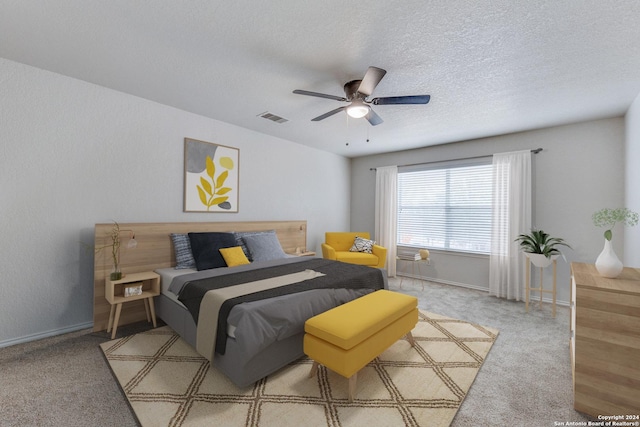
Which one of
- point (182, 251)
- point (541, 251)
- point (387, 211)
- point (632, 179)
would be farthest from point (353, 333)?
point (387, 211)

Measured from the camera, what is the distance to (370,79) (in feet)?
7.39

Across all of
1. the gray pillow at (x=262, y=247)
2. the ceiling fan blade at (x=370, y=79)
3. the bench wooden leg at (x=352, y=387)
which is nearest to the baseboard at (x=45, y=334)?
the gray pillow at (x=262, y=247)

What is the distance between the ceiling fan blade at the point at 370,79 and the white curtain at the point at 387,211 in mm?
3366

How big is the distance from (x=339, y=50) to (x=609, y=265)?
258 cm

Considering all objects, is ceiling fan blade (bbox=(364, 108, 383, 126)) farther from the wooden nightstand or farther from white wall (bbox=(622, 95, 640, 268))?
the wooden nightstand

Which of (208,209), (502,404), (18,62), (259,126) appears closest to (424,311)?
(502,404)

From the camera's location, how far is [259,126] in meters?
4.21

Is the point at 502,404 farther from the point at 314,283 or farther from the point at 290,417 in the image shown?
the point at 314,283

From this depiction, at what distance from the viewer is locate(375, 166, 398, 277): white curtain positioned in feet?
18.3

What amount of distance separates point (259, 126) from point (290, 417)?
3.74m

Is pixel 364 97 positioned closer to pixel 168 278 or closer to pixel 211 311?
pixel 211 311

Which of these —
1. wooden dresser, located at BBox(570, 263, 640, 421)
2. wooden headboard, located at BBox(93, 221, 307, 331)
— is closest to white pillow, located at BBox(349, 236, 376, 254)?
wooden headboard, located at BBox(93, 221, 307, 331)

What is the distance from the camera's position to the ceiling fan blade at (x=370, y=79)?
2121 millimetres

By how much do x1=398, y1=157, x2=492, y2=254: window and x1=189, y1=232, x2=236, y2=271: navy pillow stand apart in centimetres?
370
